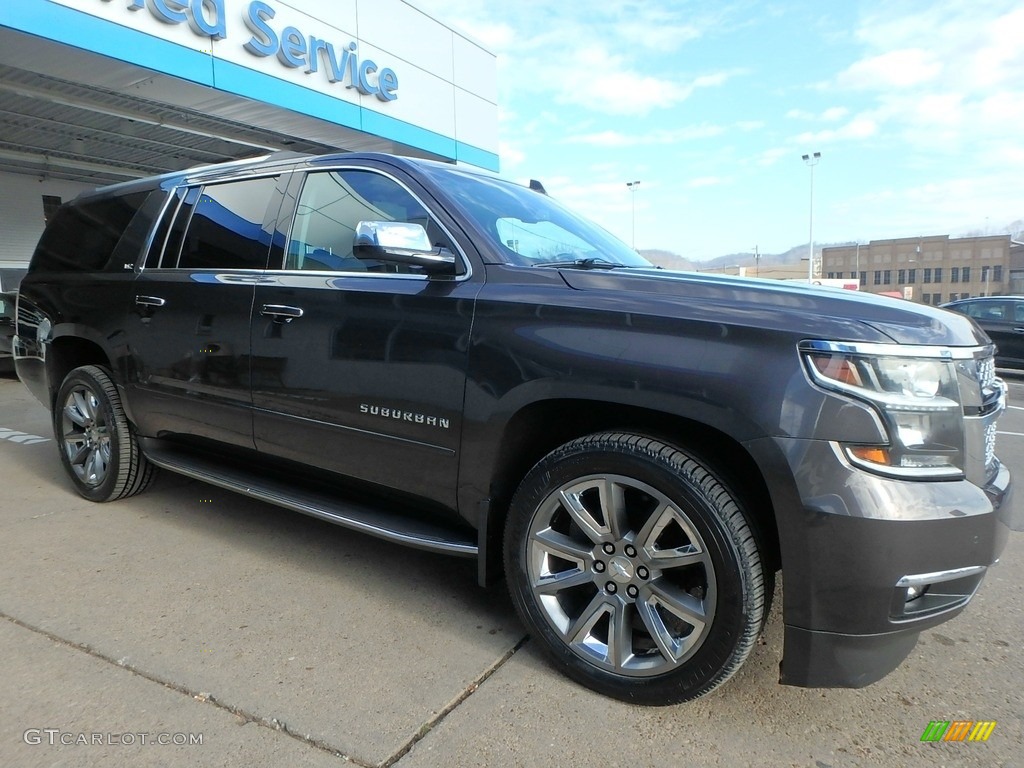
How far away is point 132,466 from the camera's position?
413cm

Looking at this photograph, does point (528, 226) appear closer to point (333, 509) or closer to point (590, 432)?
point (590, 432)

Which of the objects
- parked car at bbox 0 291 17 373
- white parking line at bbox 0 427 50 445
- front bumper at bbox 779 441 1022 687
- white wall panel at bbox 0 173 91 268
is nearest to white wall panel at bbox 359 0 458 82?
parked car at bbox 0 291 17 373

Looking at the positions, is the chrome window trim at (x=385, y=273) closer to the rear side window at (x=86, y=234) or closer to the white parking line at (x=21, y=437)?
the rear side window at (x=86, y=234)

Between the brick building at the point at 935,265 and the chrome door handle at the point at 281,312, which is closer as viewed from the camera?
the chrome door handle at the point at 281,312

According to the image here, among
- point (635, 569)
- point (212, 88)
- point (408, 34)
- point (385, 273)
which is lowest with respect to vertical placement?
point (635, 569)

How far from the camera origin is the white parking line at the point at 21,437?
6059 millimetres

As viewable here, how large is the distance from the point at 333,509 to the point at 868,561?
79.6 inches

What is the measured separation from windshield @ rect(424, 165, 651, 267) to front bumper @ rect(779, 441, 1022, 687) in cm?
133

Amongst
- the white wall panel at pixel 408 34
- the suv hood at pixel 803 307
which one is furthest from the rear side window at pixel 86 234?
the white wall panel at pixel 408 34

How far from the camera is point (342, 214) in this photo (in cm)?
308

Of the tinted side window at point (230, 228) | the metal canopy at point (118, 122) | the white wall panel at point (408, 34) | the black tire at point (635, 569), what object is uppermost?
the white wall panel at point (408, 34)

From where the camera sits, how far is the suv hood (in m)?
1.94

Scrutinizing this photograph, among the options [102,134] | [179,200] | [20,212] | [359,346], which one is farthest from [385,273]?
[20,212]

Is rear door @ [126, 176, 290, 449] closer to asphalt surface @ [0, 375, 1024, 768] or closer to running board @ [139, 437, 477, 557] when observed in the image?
running board @ [139, 437, 477, 557]
